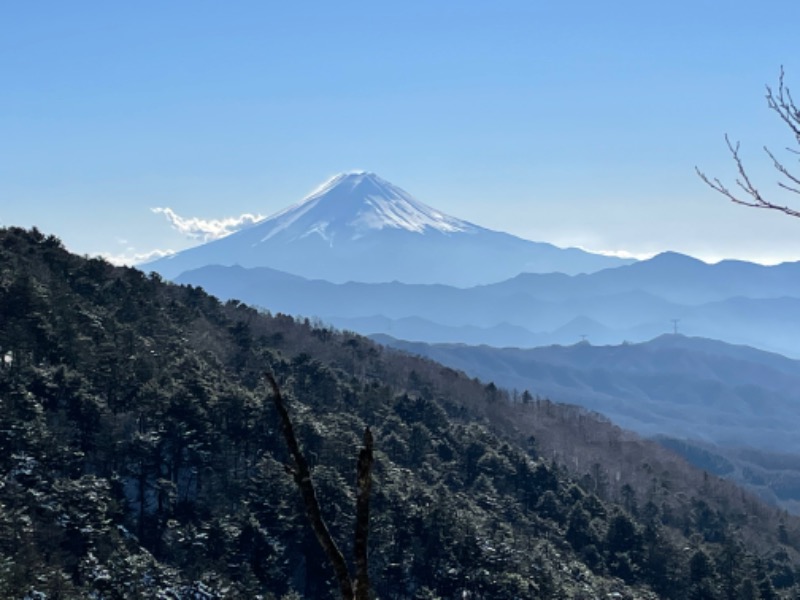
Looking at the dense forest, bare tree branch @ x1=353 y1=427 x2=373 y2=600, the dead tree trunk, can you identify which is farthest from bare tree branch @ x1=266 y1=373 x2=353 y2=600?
the dense forest

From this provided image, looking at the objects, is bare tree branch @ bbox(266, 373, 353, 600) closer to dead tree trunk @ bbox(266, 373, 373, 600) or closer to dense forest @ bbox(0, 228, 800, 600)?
dead tree trunk @ bbox(266, 373, 373, 600)

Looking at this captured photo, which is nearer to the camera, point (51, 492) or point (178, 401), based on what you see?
point (51, 492)

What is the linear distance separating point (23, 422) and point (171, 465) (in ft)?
44.4

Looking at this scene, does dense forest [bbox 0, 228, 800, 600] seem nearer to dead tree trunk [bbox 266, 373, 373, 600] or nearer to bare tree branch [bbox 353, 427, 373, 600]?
dead tree trunk [bbox 266, 373, 373, 600]

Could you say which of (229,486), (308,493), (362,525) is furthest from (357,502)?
(229,486)

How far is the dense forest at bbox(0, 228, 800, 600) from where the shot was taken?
177 ft

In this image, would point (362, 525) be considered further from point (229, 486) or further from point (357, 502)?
point (229, 486)

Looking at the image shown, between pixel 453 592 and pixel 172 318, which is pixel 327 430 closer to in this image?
pixel 453 592

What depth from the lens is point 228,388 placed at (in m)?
75.4

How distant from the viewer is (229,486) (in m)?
68.1

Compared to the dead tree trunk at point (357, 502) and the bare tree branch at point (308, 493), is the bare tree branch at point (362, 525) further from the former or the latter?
the bare tree branch at point (308, 493)

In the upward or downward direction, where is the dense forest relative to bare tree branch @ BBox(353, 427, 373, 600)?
downward

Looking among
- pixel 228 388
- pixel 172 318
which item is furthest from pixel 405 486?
pixel 172 318

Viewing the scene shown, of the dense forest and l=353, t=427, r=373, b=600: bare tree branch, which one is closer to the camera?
l=353, t=427, r=373, b=600: bare tree branch
